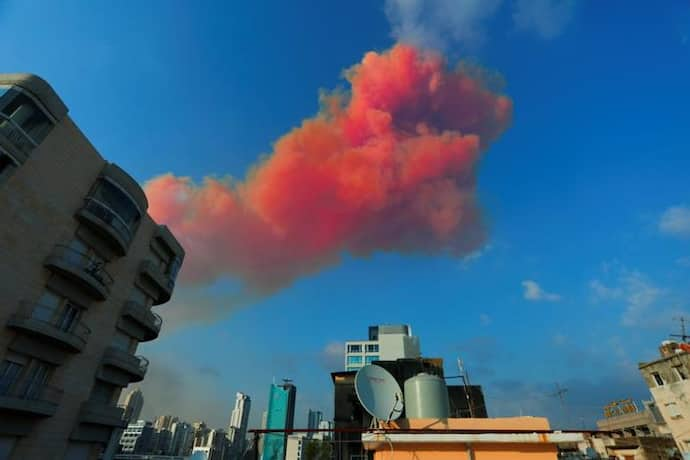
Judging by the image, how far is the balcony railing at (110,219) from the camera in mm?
24141

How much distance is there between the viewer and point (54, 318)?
21.7 m

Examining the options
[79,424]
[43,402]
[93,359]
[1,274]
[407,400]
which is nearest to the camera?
[407,400]

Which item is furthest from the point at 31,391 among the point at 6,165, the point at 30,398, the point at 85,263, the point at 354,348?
the point at 354,348

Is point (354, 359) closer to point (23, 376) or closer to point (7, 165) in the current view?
point (23, 376)

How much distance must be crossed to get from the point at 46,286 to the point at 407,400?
2295cm

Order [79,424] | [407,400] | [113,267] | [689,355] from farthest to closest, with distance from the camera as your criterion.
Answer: [689,355], [113,267], [79,424], [407,400]

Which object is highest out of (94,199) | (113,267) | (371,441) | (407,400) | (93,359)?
(94,199)

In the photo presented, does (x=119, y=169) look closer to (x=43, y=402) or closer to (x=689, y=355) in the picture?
(x=43, y=402)

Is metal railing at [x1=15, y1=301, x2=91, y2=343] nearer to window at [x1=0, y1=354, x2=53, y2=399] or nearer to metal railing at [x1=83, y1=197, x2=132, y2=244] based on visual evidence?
window at [x1=0, y1=354, x2=53, y2=399]

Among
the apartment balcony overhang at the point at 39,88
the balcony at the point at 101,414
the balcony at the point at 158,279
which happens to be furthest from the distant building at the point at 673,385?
the apartment balcony overhang at the point at 39,88

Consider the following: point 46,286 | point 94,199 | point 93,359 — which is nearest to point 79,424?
point 93,359

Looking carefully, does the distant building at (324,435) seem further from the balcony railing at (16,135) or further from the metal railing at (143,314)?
the balcony railing at (16,135)

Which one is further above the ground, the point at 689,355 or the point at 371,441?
the point at 689,355

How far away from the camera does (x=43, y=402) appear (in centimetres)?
2012
